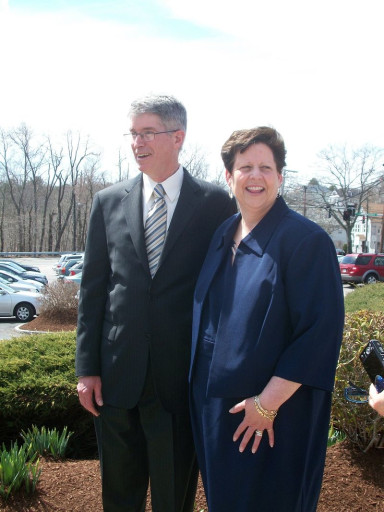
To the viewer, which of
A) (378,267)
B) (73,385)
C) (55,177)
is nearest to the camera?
(73,385)

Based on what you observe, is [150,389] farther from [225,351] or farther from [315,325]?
[315,325]

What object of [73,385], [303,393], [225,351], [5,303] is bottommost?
[5,303]

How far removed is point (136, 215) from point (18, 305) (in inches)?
602

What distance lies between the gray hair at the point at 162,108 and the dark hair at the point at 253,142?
416 millimetres

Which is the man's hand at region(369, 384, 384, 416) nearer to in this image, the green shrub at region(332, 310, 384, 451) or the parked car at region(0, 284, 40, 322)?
the green shrub at region(332, 310, 384, 451)

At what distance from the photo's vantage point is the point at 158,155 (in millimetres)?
2518

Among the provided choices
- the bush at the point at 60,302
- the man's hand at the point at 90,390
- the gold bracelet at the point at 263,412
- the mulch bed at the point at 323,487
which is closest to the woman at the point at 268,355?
the gold bracelet at the point at 263,412

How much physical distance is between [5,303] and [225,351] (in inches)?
629

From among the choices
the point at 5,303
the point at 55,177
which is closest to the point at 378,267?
the point at 5,303

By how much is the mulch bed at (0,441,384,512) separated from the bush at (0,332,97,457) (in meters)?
0.62

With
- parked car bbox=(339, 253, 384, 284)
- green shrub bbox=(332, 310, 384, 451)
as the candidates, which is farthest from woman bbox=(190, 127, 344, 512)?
parked car bbox=(339, 253, 384, 284)

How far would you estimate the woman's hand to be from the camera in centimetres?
192

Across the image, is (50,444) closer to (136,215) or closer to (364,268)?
(136,215)

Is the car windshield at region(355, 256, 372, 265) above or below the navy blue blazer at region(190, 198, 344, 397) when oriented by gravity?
below
